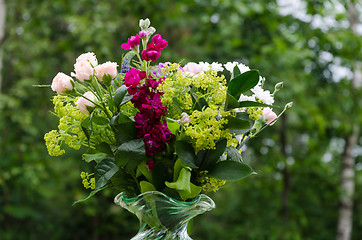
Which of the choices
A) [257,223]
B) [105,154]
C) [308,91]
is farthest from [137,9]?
[105,154]

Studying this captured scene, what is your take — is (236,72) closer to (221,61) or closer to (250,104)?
(250,104)

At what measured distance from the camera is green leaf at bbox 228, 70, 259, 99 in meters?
0.77

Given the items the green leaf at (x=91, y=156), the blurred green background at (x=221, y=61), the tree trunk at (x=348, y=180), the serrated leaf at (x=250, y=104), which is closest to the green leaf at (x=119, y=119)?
the green leaf at (x=91, y=156)

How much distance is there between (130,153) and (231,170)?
0.59 feet

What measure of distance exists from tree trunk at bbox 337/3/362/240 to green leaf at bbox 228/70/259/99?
312 cm

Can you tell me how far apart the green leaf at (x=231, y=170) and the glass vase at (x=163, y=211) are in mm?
52

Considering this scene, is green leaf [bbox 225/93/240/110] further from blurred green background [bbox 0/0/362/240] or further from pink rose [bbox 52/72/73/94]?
blurred green background [bbox 0/0/362/240]

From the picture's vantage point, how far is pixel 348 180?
12.4ft

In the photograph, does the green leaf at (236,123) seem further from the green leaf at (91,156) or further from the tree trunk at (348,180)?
the tree trunk at (348,180)

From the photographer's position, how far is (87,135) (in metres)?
0.77

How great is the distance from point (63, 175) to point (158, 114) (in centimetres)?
333

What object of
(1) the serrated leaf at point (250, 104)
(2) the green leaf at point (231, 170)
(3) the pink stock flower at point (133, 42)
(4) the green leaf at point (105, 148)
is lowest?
(2) the green leaf at point (231, 170)

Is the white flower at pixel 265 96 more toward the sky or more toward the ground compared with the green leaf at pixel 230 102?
more toward the ground

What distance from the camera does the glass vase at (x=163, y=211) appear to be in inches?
30.3
